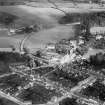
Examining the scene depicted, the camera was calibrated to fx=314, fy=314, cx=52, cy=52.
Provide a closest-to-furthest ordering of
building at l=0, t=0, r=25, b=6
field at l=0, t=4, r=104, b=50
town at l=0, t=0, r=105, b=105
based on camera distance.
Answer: town at l=0, t=0, r=105, b=105 → field at l=0, t=4, r=104, b=50 → building at l=0, t=0, r=25, b=6

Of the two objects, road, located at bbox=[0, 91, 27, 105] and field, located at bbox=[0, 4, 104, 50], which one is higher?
field, located at bbox=[0, 4, 104, 50]

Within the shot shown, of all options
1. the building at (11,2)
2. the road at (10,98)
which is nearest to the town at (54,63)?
the road at (10,98)

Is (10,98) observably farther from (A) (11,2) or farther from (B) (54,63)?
(A) (11,2)

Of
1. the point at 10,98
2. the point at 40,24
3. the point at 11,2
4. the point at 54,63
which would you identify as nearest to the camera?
the point at 10,98

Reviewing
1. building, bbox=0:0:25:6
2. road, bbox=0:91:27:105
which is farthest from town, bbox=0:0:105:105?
building, bbox=0:0:25:6

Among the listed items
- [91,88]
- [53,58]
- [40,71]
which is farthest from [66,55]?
[91,88]

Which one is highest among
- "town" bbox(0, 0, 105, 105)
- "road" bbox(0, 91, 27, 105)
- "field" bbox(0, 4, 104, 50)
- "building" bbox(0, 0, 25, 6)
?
"building" bbox(0, 0, 25, 6)

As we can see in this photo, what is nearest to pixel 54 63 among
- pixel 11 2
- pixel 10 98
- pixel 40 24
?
pixel 10 98

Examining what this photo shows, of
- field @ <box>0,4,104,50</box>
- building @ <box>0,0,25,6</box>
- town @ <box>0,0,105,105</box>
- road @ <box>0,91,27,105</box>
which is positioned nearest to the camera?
road @ <box>0,91,27,105</box>

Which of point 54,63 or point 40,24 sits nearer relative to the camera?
point 54,63

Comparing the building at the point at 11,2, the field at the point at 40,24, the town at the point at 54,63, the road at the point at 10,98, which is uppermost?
the building at the point at 11,2

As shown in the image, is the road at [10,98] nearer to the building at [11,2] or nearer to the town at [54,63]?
the town at [54,63]

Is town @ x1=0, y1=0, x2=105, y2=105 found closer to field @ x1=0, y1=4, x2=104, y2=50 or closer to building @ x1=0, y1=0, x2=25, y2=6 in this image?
field @ x1=0, y1=4, x2=104, y2=50
